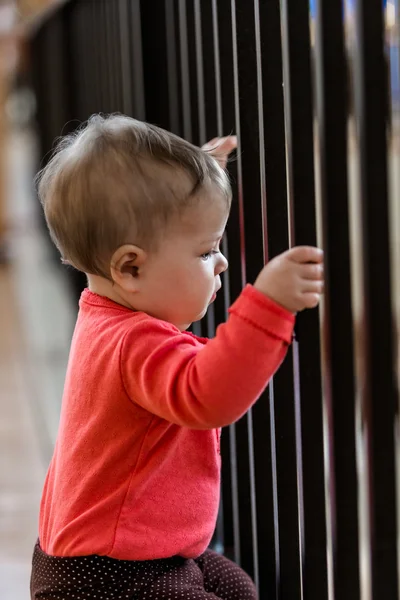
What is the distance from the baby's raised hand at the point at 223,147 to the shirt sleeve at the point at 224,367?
0.29 m

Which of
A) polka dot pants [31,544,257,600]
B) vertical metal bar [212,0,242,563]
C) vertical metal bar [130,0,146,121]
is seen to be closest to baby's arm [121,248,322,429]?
polka dot pants [31,544,257,600]

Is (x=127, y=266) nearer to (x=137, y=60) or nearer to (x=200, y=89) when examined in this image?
(x=200, y=89)

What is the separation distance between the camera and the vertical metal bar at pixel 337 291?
32.7 inches

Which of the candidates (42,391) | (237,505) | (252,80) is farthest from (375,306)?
(42,391)

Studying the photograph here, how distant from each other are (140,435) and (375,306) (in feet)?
1.14

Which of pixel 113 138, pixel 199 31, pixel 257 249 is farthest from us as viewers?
pixel 199 31

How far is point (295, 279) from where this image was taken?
34.4 inches

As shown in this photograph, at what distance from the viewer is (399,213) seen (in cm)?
480

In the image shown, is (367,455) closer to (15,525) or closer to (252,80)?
(252,80)

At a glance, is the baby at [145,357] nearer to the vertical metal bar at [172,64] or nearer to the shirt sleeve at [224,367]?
the shirt sleeve at [224,367]

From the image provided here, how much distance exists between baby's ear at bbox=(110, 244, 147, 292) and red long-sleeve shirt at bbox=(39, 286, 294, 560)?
4 cm

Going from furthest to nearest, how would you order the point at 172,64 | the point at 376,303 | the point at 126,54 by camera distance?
1. the point at 126,54
2. the point at 172,64
3. the point at 376,303

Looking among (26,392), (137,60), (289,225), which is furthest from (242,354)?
(26,392)

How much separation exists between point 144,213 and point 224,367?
196 mm
